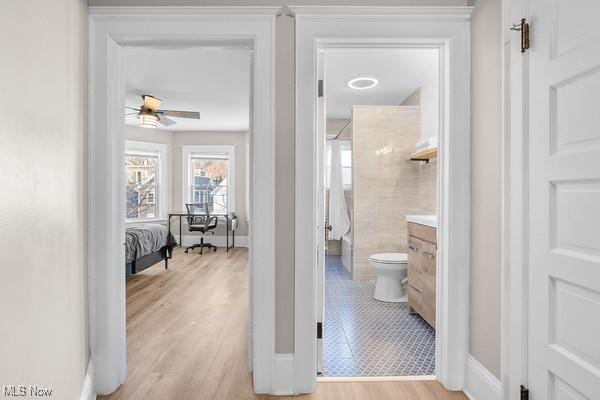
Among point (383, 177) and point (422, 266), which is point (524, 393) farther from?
point (383, 177)

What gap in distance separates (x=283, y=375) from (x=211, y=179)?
6.41 meters

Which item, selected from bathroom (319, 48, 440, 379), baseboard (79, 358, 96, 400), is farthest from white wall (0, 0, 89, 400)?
bathroom (319, 48, 440, 379)

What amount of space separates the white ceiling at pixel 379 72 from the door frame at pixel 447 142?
989mm

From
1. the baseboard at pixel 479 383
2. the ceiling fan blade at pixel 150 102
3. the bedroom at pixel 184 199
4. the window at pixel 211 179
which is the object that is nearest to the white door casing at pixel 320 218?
the bedroom at pixel 184 199

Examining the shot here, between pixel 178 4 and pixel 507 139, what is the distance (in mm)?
1817

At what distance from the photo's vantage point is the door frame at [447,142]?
206cm

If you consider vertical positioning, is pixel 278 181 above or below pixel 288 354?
above

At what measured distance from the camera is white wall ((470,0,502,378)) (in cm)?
183

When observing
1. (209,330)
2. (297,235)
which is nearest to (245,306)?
(209,330)

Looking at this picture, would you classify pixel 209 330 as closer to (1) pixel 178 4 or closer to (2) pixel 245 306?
(2) pixel 245 306

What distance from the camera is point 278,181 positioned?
209cm

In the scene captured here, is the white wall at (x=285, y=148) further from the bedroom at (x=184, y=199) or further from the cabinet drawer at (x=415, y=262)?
the cabinet drawer at (x=415, y=262)

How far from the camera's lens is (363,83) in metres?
4.76

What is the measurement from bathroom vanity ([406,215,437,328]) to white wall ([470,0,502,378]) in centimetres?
78
